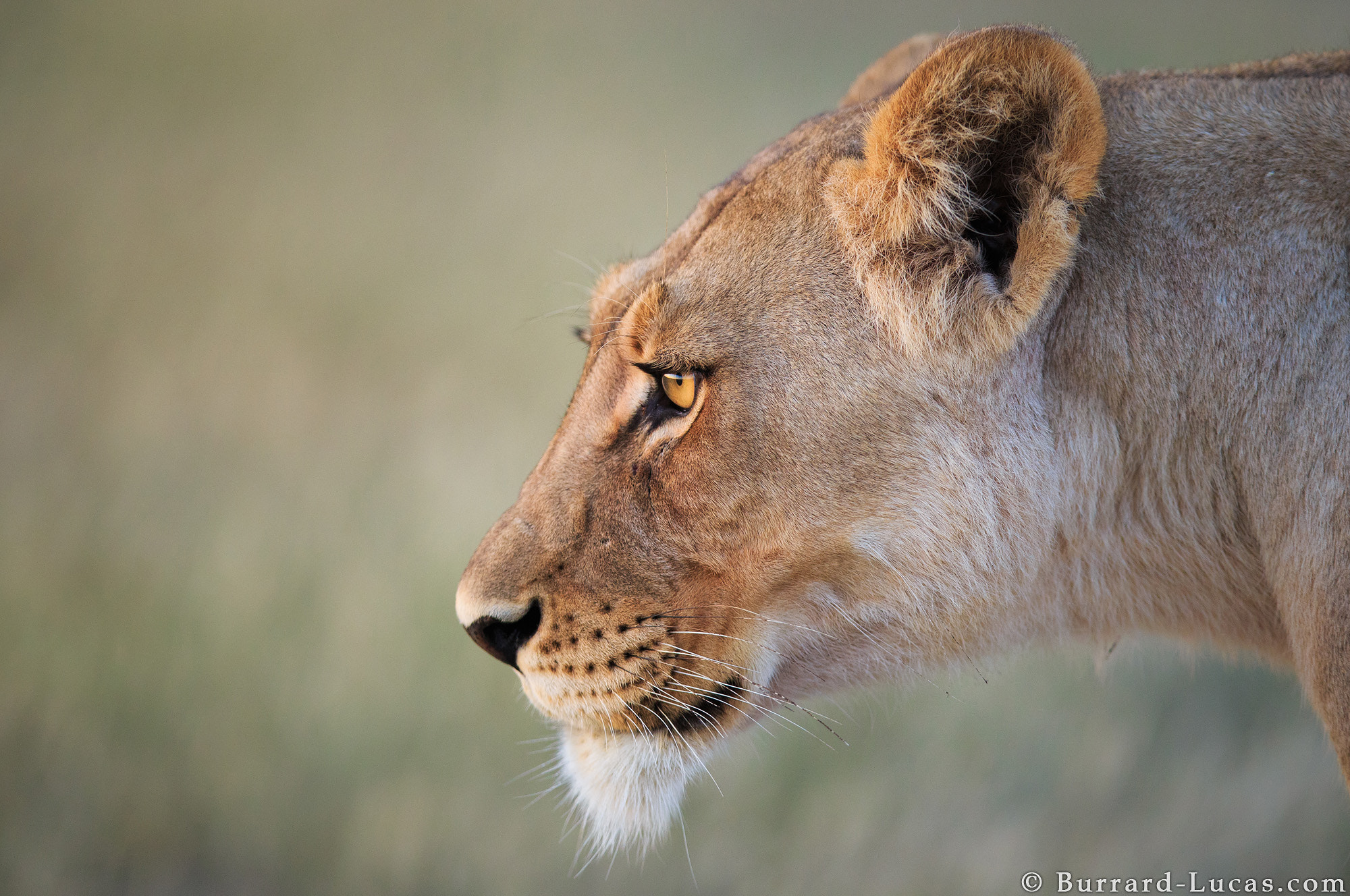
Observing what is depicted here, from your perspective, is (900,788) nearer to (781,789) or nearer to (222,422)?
(781,789)

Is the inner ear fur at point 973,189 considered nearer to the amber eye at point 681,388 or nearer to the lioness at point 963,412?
the lioness at point 963,412

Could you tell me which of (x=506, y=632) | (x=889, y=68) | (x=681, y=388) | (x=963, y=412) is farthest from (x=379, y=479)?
(x=963, y=412)

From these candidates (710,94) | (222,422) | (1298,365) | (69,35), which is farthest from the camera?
(710,94)

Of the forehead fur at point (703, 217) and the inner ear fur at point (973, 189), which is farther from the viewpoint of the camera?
the forehead fur at point (703, 217)

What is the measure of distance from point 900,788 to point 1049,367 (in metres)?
1.37

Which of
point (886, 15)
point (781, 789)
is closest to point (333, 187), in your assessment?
point (886, 15)

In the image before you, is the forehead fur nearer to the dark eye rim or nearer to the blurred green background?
the dark eye rim

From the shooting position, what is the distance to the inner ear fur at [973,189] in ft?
2.87

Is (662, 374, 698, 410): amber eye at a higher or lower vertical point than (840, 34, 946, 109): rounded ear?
lower

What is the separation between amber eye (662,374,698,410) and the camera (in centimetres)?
103

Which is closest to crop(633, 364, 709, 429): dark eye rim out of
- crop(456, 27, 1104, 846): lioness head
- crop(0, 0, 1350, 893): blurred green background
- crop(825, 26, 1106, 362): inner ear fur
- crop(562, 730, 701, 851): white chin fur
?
crop(456, 27, 1104, 846): lioness head

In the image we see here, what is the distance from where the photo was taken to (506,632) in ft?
3.46

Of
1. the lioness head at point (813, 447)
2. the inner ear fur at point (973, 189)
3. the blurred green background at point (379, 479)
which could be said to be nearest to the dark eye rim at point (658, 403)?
the lioness head at point (813, 447)

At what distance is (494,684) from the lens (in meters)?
1.95
